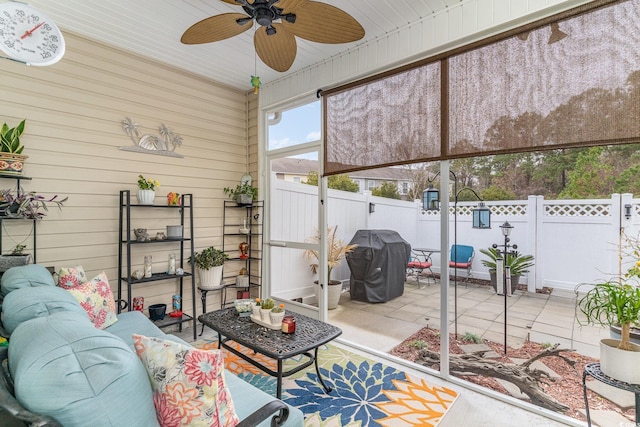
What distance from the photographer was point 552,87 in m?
2.11

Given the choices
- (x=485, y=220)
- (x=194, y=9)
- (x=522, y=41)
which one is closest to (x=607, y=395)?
(x=485, y=220)

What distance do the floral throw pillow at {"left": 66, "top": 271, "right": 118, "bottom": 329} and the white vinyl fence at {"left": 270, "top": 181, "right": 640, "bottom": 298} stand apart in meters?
1.95

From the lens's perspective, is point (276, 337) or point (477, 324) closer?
point (276, 337)

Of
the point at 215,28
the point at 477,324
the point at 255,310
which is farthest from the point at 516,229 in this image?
the point at 215,28

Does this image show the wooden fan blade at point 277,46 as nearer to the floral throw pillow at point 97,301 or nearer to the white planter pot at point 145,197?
the white planter pot at point 145,197

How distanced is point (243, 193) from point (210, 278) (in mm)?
1144

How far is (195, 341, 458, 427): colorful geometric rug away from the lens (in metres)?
2.13

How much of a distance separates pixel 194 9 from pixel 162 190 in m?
1.91

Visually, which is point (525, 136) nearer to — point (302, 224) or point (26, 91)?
point (302, 224)

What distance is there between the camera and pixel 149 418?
3.48ft

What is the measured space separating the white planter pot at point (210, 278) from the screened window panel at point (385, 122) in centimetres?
181

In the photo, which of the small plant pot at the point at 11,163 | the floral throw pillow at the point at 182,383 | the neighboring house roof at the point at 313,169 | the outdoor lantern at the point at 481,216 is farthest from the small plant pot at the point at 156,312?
the outdoor lantern at the point at 481,216

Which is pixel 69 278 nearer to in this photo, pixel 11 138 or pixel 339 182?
pixel 11 138

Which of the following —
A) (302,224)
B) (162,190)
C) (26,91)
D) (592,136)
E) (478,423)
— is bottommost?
(478,423)
